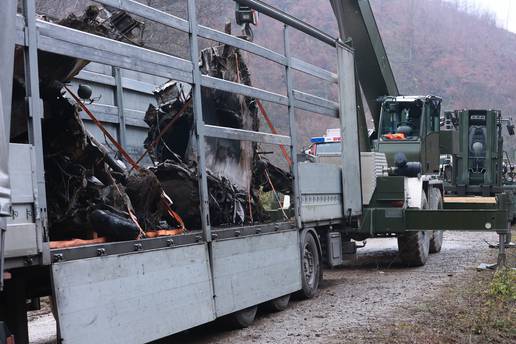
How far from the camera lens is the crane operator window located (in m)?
15.4

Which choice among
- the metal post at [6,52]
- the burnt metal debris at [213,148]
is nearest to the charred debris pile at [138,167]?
the burnt metal debris at [213,148]

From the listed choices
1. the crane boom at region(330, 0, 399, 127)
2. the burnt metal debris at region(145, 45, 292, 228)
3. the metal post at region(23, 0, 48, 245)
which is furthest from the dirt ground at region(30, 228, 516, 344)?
the crane boom at region(330, 0, 399, 127)

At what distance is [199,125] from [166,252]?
131 cm

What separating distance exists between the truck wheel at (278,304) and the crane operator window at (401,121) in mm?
7036

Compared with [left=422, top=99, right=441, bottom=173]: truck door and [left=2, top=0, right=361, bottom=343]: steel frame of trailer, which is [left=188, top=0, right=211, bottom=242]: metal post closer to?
[left=2, top=0, right=361, bottom=343]: steel frame of trailer

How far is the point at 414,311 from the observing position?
845 cm

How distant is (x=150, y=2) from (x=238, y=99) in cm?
1240

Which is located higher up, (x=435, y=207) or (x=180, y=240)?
(x=180, y=240)

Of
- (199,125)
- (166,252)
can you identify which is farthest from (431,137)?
(166,252)

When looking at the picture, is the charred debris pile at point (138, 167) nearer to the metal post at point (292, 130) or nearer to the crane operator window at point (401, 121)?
the metal post at point (292, 130)

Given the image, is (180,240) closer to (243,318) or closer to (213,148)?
(213,148)

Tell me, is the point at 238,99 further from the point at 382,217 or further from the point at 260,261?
the point at 382,217

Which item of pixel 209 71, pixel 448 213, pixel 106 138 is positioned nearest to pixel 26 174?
pixel 106 138

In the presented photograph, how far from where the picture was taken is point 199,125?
709cm
